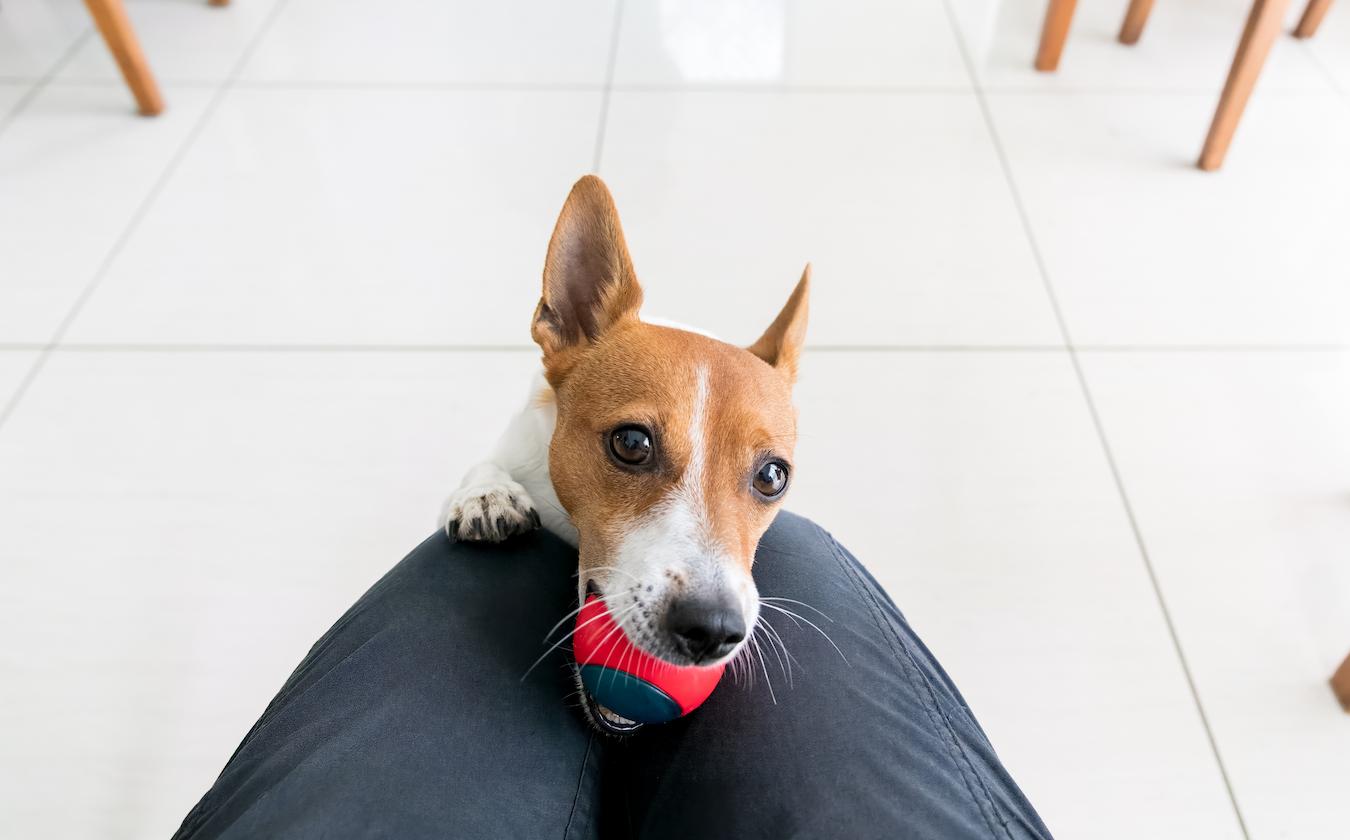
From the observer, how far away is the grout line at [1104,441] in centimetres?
140

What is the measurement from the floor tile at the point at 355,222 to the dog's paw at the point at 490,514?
855mm

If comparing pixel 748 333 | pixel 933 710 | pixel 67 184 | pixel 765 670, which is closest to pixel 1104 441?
pixel 748 333

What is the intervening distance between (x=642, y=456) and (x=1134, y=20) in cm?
274

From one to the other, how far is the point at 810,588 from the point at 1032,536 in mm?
780

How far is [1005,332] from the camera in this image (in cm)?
203

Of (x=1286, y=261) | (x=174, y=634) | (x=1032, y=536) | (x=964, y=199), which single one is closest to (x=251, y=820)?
(x=174, y=634)

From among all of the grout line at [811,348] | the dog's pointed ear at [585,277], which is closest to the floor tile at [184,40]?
the grout line at [811,348]

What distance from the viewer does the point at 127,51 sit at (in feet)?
7.91

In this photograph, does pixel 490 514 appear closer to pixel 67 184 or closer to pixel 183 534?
pixel 183 534

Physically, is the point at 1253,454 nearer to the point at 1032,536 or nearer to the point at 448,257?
the point at 1032,536

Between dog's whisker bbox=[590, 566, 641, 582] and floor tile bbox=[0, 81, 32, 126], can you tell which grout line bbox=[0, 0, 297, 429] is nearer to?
floor tile bbox=[0, 81, 32, 126]

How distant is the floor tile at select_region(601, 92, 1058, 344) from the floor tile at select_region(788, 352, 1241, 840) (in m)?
0.18

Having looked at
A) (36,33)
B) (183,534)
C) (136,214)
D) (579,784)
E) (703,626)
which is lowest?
(183,534)

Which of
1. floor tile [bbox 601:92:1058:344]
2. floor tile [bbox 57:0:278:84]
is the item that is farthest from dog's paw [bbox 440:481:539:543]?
floor tile [bbox 57:0:278:84]
